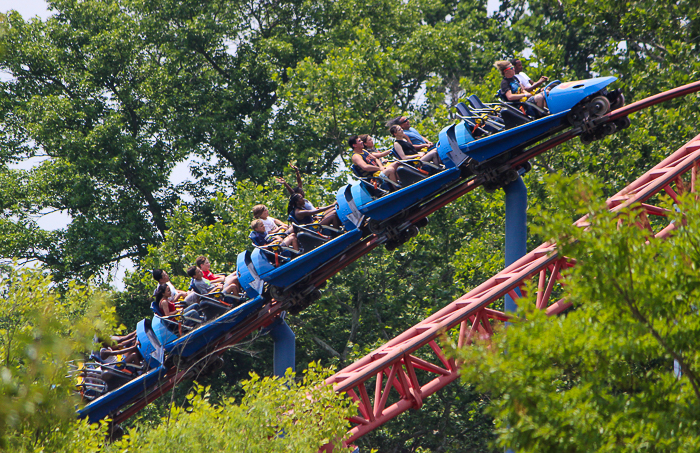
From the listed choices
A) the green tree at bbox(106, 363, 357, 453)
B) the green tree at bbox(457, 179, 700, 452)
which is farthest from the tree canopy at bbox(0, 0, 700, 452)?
the green tree at bbox(457, 179, 700, 452)

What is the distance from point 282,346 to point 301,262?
3.62 ft

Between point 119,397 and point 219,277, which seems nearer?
point 119,397

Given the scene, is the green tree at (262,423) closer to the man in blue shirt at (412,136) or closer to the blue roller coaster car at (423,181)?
the blue roller coaster car at (423,181)

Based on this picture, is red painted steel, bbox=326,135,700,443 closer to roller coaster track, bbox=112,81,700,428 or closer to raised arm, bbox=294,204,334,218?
roller coaster track, bbox=112,81,700,428

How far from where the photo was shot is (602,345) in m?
3.46

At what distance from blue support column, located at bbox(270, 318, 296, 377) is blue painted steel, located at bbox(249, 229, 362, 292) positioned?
1.78 ft

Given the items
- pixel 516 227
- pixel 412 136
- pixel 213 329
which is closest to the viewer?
pixel 516 227

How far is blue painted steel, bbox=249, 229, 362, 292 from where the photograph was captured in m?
8.73

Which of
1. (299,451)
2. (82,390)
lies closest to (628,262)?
(299,451)

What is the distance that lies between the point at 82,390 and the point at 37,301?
11.4ft

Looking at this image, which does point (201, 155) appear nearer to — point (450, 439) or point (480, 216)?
point (480, 216)

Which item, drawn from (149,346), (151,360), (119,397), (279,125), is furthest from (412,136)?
(279,125)

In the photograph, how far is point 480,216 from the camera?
578 inches

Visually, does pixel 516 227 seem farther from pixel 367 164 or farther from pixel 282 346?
pixel 282 346
